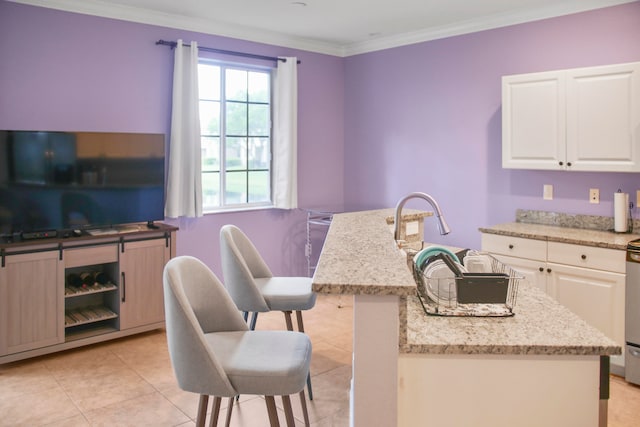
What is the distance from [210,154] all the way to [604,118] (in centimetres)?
328

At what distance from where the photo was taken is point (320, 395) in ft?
10.3

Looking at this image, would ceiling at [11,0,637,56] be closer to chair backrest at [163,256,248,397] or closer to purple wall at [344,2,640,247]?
purple wall at [344,2,640,247]

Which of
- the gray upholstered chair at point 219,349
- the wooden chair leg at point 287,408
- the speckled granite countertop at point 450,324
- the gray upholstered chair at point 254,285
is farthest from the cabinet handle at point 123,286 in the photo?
the speckled granite countertop at point 450,324

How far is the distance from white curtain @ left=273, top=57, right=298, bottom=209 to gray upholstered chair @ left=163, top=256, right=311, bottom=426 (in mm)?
3216

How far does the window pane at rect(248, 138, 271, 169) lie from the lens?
5.33 m

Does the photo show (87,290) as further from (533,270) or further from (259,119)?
(533,270)

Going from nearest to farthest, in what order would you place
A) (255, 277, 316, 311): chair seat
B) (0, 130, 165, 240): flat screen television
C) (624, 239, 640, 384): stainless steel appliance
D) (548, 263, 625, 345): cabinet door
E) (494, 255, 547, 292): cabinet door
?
1. (255, 277, 316, 311): chair seat
2. (624, 239, 640, 384): stainless steel appliance
3. (548, 263, 625, 345): cabinet door
4. (0, 130, 165, 240): flat screen television
5. (494, 255, 547, 292): cabinet door

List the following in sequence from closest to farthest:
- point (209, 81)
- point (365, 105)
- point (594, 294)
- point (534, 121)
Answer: point (594, 294), point (534, 121), point (209, 81), point (365, 105)

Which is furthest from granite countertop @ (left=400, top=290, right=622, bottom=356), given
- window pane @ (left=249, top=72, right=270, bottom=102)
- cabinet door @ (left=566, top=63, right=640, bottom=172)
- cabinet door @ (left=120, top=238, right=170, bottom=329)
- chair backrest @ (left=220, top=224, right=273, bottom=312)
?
window pane @ (left=249, top=72, right=270, bottom=102)

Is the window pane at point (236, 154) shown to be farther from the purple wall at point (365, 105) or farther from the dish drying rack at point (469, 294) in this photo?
the dish drying rack at point (469, 294)


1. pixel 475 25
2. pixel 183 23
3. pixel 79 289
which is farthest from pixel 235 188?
pixel 475 25

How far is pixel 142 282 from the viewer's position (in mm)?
4086

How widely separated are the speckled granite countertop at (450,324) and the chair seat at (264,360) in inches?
17.8

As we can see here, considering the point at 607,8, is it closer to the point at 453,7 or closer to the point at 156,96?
the point at 453,7
